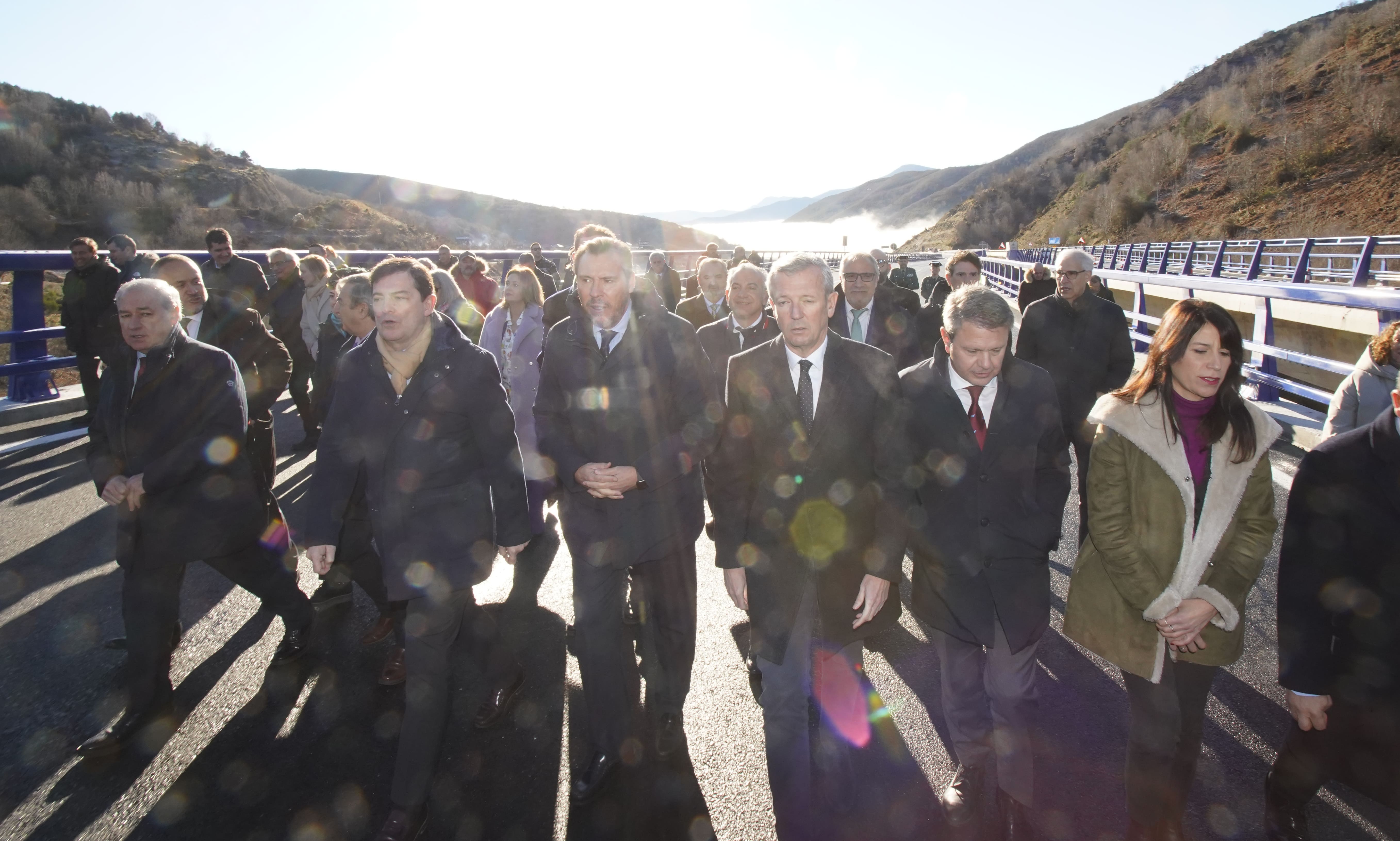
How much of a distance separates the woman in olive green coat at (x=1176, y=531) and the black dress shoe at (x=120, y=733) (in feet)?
12.8

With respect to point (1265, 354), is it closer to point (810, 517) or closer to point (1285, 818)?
point (1285, 818)

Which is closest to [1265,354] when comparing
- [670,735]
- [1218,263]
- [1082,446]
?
[1082,446]

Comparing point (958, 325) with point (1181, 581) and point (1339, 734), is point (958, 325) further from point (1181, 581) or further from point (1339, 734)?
point (1339, 734)

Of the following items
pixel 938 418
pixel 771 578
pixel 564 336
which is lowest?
pixel 771 578

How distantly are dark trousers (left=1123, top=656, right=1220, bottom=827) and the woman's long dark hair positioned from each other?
29.1 inches

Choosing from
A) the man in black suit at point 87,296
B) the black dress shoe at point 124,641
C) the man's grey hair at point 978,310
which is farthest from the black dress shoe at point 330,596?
the man in black suit at point 87,296

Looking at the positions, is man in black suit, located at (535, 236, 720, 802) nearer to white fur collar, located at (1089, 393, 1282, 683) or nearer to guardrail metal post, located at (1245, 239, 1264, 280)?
white fur collar, located at (1089, 393, 1282, 683)

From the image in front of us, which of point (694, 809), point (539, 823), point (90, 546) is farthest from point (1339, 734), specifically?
point (90, 546)

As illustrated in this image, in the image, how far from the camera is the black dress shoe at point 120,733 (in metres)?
2.86

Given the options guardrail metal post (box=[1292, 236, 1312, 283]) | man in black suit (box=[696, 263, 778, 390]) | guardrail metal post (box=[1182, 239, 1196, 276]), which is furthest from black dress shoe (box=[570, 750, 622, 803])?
guardrail metal post (box=[1182, 239, 1196, 276])

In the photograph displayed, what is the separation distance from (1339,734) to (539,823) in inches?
104

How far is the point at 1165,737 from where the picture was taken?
7.36 ft

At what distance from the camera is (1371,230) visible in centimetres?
3167

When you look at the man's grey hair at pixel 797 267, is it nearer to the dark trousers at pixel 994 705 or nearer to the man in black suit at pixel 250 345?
the dark trousers at pixel 994 705
